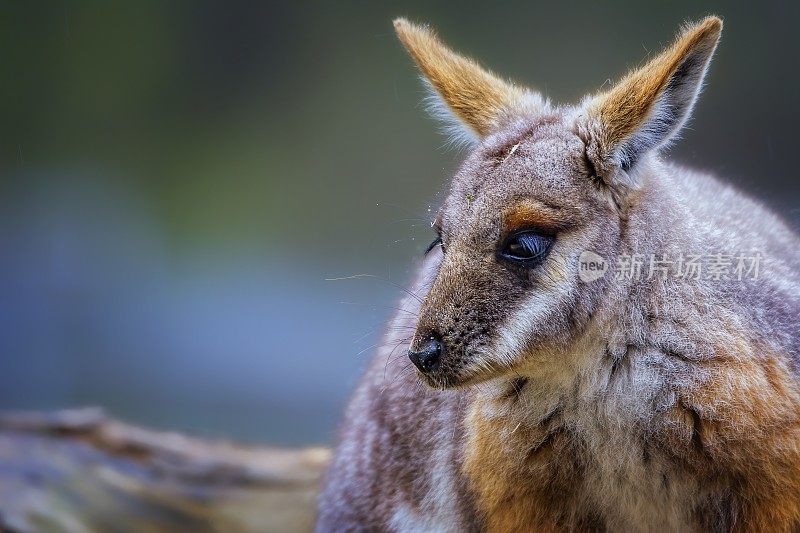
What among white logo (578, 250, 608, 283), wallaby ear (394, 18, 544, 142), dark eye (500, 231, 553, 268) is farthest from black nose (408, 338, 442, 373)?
wallaby ear (394, 18, 544, 142)

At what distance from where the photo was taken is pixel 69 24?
6.43m

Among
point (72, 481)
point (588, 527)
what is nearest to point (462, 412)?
point (588, 527)

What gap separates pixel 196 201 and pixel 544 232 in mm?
4367

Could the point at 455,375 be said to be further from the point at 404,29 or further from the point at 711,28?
the point at 404,29

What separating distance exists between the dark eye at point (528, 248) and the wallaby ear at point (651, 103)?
0.31 metres

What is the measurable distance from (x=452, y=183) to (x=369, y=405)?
1.37 metres

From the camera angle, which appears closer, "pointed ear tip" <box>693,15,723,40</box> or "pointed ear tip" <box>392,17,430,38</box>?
"pointed ear tip" <box>693,15,723,40</box>

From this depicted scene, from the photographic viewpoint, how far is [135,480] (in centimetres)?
521

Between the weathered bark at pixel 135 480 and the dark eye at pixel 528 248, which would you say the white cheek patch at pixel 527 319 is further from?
the weathered bark at pixel 135 480

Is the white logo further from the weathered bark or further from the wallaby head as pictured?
the weathered bark

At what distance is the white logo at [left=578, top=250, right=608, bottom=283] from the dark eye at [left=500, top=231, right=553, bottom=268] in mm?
115

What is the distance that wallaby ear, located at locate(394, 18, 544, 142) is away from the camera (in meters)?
3.51

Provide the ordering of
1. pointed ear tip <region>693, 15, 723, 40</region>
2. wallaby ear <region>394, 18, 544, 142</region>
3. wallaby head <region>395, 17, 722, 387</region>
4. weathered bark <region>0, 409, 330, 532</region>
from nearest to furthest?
pointed ear tip <region>693, 15, 723, 40</region> → wallaby head <region>395, 17, 722, 387</region> → wallaby ear <region>394, 18, 544, 142</region> → weathered bark <region>0, 409, 330, 532</region>

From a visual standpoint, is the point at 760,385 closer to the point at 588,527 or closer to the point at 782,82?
the point at 588,527
